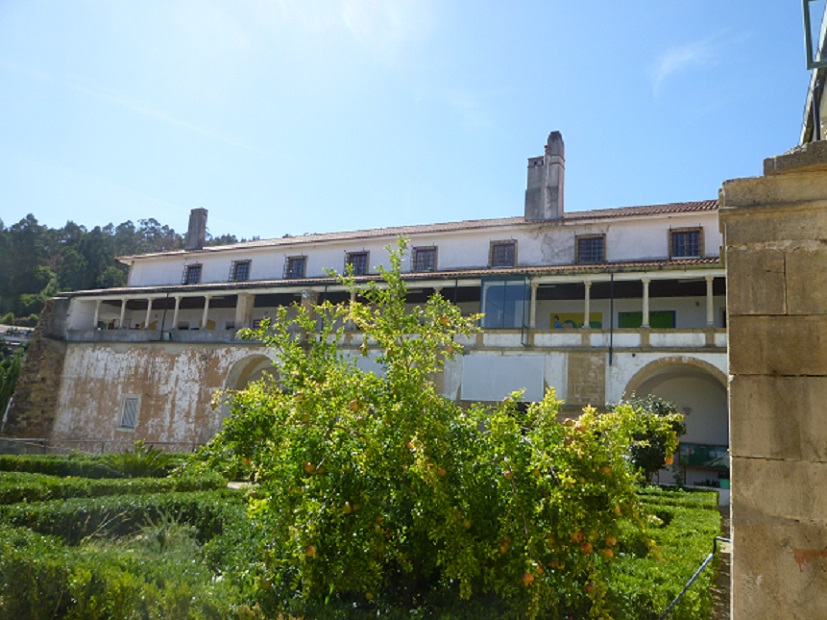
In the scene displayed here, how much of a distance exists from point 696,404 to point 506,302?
771 centimetres

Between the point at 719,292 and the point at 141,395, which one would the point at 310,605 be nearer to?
the point at 719,292

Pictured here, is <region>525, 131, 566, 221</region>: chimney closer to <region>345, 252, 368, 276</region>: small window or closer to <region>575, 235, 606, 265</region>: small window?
<region>575, 235, 606, 265</region>: small window

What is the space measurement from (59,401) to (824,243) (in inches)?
1303

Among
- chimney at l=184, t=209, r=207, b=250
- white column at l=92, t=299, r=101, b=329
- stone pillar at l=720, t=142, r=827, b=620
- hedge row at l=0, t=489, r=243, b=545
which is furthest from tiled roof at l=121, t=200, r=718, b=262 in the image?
stone pillar at l=720, t=142, r=827, b=620

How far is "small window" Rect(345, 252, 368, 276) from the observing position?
28.8 meters

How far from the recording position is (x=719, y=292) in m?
22.8

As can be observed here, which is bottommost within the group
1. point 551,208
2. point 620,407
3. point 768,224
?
point 620,407

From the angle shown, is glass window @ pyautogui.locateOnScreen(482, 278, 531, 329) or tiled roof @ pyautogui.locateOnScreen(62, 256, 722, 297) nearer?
tiled roof @ pyautogui.locateOnScreen(62, 256, 722, 297)

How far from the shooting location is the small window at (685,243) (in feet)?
75.9

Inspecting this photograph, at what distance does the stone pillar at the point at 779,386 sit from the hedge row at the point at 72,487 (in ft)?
28.4

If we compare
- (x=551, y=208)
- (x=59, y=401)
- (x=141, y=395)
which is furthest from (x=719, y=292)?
(x=59, y=401)

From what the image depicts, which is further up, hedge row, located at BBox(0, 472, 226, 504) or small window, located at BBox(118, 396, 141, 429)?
small window, located at BBox(118, 396, 141, 429)

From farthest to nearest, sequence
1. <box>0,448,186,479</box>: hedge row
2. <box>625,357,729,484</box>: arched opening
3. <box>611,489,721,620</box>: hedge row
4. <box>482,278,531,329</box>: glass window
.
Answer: <box>482,278,531,329</box>: glass window, <box>625,357,729,484</box>: arched opening, <box>0,448,186,479</box>: hedge row, <box>611,489,721,620</box>: hedge row

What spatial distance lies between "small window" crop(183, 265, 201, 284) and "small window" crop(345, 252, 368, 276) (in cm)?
929
